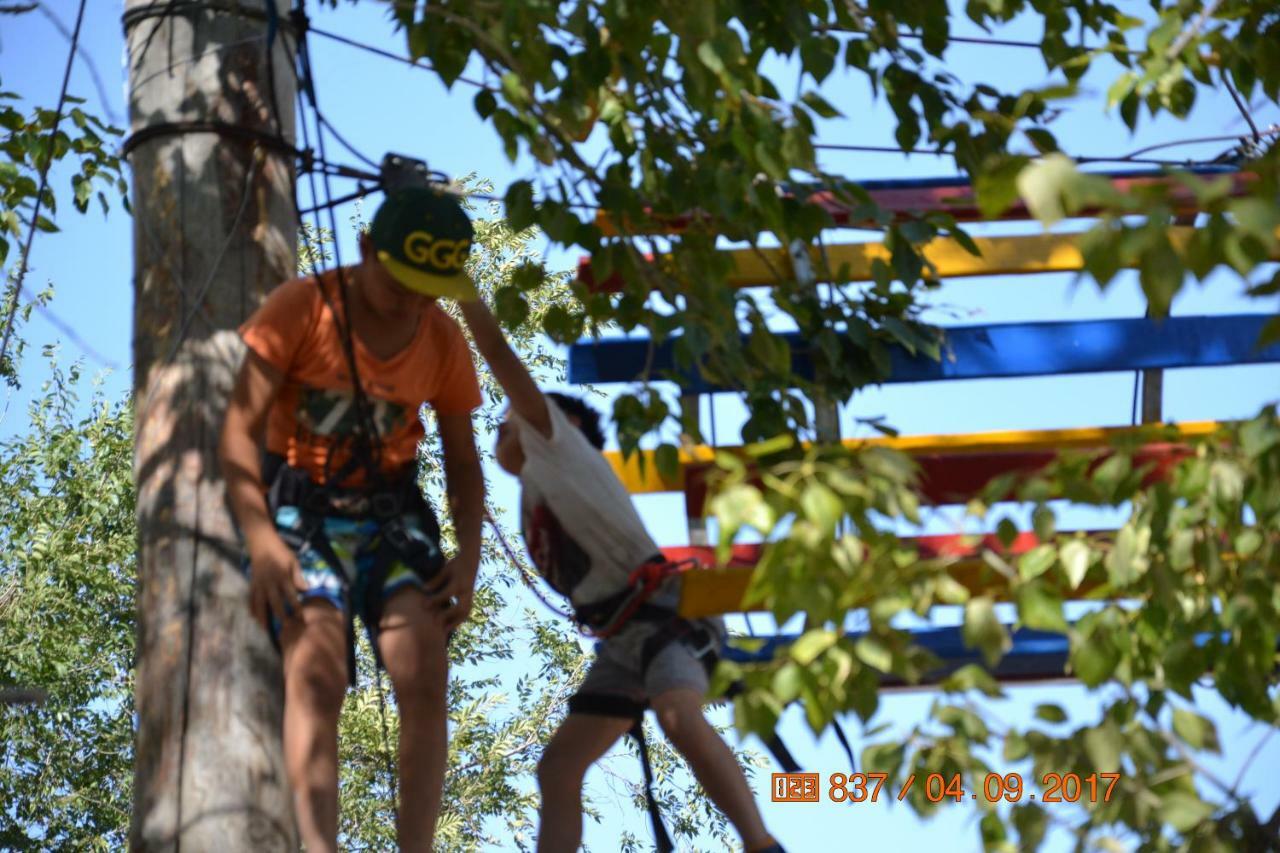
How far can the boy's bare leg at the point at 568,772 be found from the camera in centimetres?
Result: 419

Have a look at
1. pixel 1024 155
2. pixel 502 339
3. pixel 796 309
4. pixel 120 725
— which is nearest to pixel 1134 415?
pixel 796 309

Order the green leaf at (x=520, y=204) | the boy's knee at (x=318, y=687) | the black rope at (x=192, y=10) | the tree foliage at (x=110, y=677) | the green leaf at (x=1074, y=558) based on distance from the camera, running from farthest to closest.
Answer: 1. the tree foliage at (x=110, y=677)
2. the black rope at (x=192, y=10)
3. the green leaf at (x=520, y=204)
4. the boy's knee at (x=318, y=687)
5. the green leaf at (x=1074, y=558)

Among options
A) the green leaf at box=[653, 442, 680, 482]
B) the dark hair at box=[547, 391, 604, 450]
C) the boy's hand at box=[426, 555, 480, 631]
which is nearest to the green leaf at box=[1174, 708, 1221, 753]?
the green leaf at box=[653, 442, 680, 482]

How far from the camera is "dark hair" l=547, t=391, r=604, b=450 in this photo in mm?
4430

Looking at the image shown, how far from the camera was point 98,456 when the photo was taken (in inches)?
536

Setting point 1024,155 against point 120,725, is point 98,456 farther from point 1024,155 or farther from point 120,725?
point 1024,155

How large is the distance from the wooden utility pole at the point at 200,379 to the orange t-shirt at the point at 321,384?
223mm

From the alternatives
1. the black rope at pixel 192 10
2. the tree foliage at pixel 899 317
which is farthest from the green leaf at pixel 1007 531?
the black rope at pixel 192 10

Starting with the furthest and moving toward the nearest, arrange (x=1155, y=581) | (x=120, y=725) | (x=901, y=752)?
1. (x=120, y=725)
2. (x=1155, y=581)
3. (x=901, y=752)

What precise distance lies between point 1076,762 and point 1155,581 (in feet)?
1.15

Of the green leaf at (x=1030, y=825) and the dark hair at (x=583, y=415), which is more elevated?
the dark hair at (x=583, y=415)

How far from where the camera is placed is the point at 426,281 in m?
3.53

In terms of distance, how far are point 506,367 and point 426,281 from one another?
1.36 feet

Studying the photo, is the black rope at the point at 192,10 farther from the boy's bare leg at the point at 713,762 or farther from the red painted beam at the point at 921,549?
the boy's bare leg at the point at 713,762
